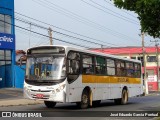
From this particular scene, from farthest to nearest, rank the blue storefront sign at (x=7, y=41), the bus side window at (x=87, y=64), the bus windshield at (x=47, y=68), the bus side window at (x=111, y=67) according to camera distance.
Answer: the blue storefront sign at (x=7, y=41) → the bus side window at (x=111, y=67) → the bus side window at (x=87, y=64) → the bus windshield at (x=47, y=68)

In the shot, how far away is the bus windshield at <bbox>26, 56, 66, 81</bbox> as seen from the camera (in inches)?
789

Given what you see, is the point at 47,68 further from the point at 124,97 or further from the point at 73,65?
the point at 124,97

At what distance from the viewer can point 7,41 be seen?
141 feet

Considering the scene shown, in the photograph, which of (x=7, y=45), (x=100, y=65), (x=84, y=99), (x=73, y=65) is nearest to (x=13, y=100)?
(x=100, y=65)

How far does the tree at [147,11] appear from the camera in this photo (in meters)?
13.8

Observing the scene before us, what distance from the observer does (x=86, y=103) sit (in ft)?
73.0

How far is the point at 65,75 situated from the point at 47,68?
3.02 ft

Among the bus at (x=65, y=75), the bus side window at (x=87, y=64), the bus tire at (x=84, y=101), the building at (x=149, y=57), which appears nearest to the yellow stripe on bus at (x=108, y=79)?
the bus at (x=65, y=75)

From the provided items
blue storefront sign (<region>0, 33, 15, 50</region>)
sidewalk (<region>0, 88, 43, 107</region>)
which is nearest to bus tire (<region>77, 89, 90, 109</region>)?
sidewalk (<region>0, 88, 43, 107</region>)

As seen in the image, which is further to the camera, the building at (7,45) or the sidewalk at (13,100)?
the building at (7,45)

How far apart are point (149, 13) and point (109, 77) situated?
11.2 m

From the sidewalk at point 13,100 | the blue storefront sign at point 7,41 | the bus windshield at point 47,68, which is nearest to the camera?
the bus windshield at point 47,68

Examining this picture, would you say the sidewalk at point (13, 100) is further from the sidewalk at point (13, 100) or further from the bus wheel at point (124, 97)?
the bus wheel at point (124, 97)

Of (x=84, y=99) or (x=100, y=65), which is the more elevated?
(x=100, y=65)
